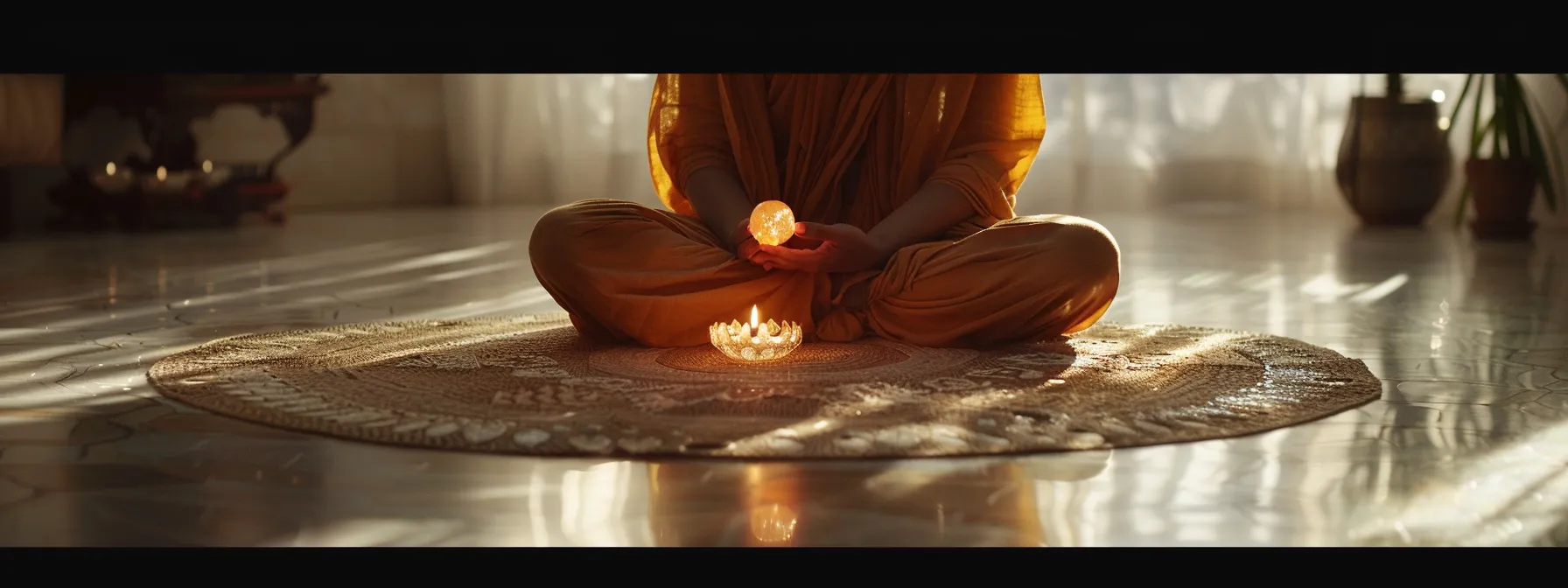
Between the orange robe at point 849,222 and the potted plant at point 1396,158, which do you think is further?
the potted plant at point 1396,158

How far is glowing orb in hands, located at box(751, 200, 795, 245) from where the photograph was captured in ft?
Answer: 6.91

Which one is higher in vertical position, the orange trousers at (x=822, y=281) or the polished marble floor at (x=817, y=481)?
the orange trousers at (x=822, y=281)

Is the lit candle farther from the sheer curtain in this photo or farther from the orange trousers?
the sheer curtain

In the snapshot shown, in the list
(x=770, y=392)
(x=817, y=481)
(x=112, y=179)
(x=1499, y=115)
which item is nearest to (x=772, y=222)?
(x=770, y=392)

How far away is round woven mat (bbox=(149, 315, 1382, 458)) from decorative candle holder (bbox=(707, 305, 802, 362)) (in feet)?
0.07

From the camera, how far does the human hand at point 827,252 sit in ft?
7.07

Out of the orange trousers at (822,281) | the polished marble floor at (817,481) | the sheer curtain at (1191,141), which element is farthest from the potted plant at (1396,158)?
the orange trousers at (822,281)

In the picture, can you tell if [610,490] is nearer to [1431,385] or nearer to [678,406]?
[678,406]

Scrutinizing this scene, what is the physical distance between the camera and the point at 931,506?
4.30 ft

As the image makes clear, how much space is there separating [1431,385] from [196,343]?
1.97 m

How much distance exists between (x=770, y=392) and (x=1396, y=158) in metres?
3.88

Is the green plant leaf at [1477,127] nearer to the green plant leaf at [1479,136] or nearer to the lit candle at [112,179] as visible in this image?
the green plant leaf at [1479,136]

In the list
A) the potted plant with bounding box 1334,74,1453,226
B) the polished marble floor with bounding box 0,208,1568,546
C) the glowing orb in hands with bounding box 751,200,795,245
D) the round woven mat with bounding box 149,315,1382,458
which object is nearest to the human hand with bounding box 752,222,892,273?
the glowing orb in hands with bounding box 751,200,795,245
